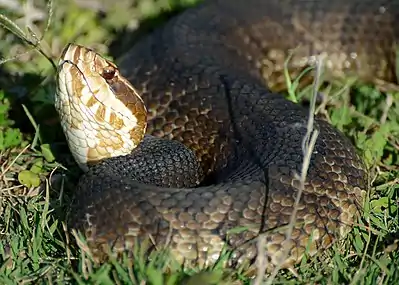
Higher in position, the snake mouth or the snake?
the snake mouth

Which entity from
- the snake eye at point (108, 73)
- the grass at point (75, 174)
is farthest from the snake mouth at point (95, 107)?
the grass at point (75, 174)

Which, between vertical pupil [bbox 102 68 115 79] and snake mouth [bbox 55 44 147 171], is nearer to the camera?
snake mouth [bbox 55 44 147 171]

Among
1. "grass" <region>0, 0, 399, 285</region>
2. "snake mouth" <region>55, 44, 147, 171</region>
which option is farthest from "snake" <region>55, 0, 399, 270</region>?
"grass" <region>0, 0, 399, 285</region>

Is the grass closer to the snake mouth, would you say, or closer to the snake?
the snake

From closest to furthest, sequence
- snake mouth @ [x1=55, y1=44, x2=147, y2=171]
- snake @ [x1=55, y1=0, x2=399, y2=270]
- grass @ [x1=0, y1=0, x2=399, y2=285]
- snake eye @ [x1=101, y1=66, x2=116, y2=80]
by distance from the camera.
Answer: grass @ [x1=0, y1=0, x2=399, y2=285] → snake @ [x1=55, y1=0, x2=399, y2=270] → snake mouth @ [x1=55, y1=44, x2=147, y2=171] → snake eye @ [x1=101, y1=66, x2=116, y2=80]

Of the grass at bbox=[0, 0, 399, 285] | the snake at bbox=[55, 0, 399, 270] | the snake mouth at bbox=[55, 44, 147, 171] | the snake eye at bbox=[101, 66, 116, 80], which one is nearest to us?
the grass at bbox=[0, 0, 399, 285]

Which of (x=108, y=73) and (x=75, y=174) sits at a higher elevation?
(x=108, y=73)

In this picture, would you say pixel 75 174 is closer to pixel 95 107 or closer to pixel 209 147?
pixel 95 107

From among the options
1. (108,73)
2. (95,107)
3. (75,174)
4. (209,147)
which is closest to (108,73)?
(108,73)
